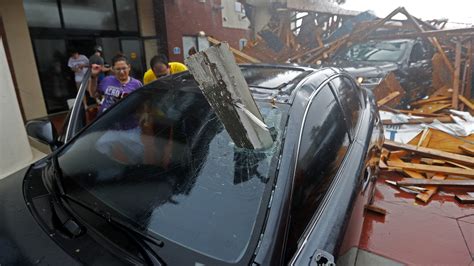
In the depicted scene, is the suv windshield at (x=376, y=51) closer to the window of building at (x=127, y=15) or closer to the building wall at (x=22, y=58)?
the window of building at (x=127, y=15)

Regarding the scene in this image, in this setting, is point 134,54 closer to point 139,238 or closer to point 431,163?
point 431,163

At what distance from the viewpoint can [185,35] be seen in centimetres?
969

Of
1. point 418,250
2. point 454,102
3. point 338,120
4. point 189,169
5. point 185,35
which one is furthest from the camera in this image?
point 185,35

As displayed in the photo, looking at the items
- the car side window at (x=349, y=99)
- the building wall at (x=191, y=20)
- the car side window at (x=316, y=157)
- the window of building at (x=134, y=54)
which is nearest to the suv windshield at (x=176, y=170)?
the car side window at (x=316, y=157)

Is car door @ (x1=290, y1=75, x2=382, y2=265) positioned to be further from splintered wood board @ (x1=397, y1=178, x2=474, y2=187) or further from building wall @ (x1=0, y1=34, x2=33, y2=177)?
building wall @ (x1=0, y1=34, x2=33, y2=177)

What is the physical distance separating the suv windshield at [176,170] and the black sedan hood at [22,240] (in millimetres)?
205

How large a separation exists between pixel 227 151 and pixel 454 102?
628 cm

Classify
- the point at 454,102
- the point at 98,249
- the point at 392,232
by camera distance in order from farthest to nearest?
1. the point at 454,102
2. the point at 392,232
3. the point at 98,249

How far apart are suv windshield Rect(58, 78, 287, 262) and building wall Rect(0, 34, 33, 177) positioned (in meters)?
2.18

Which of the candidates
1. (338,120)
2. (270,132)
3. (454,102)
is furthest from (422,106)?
(270,132)

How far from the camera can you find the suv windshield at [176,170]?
3.76 ft

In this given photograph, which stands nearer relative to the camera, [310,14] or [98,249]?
[98,249]

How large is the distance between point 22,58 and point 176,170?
19.7 ft

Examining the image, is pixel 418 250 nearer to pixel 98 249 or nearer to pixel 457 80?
pixel 98 249
